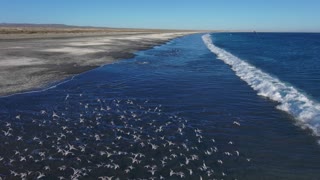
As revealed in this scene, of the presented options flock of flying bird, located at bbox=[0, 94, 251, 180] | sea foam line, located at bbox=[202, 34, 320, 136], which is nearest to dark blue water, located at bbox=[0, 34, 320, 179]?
flock of flying bird, located at bbox=[0, 94, 251, 180]

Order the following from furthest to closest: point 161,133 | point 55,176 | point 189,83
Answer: point 189,83 < point 161,133 < point 55,176

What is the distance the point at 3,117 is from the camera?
1533 centimetres

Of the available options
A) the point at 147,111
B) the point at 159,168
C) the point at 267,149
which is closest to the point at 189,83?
the point at 147,111

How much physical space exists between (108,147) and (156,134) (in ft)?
7.24

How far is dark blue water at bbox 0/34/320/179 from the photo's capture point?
10406 mm

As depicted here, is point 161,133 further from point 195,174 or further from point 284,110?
point 284,110

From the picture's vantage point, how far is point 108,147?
474 inches

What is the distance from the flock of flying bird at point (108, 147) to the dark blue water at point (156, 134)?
31 millimetres

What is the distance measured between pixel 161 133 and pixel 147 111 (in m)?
3.33

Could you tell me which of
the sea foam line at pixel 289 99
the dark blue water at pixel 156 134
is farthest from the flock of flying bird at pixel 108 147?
the sea foam line at pixel 289 99

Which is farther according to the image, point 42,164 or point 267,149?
point 267,149

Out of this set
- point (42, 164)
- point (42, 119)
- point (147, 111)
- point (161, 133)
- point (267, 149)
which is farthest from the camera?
point (147, 111)

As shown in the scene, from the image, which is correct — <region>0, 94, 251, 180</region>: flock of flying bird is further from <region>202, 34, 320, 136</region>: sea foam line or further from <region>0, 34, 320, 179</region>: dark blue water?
<region>202, 34, 320, 136</region>: sea foam line

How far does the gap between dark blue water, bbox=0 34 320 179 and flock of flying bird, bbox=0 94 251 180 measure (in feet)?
0.10
